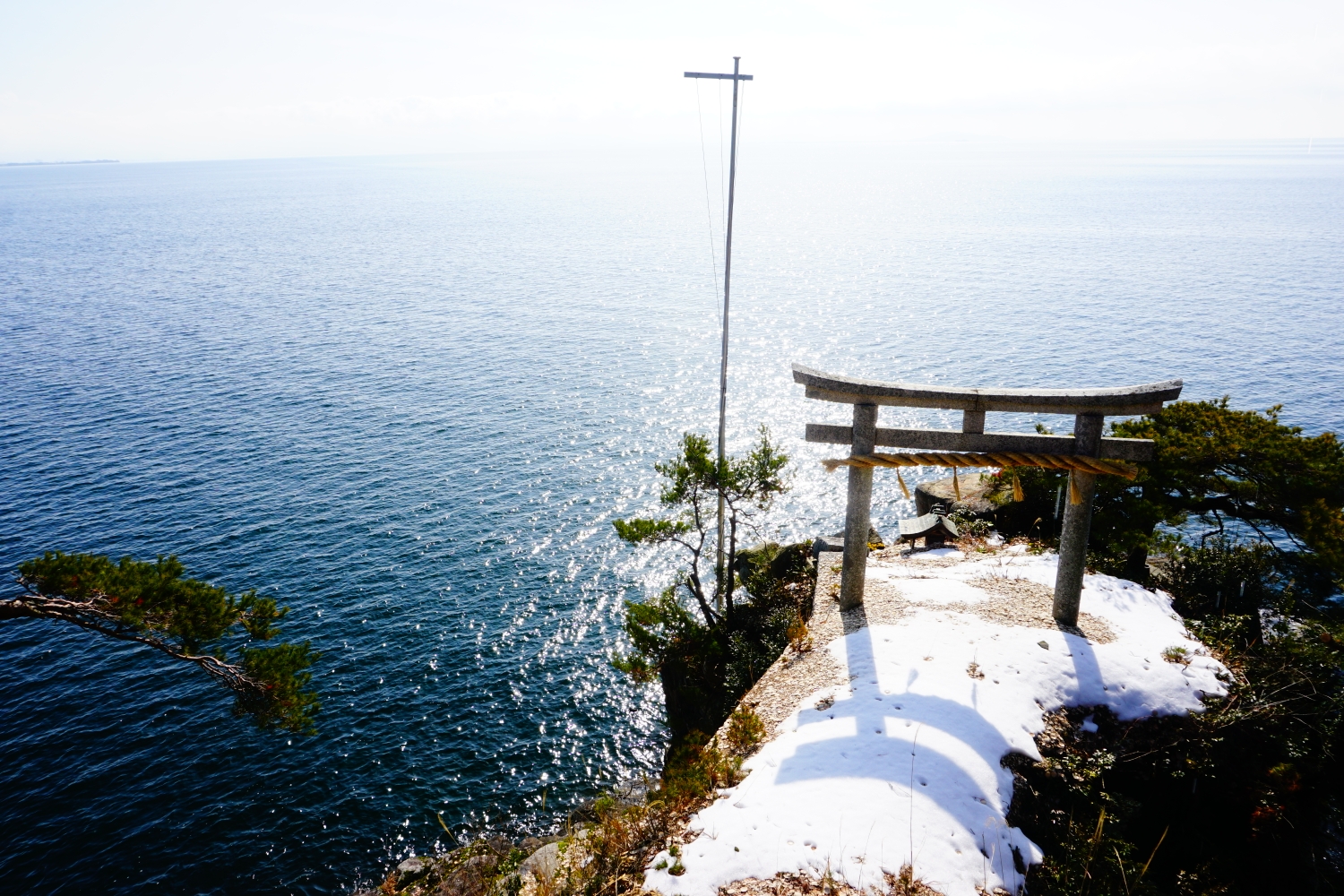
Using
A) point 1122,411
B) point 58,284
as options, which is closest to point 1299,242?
point 1122,411

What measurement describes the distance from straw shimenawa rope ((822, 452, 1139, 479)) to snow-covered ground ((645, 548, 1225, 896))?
3.56m

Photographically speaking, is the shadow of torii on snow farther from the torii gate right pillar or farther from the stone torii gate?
the stone torii gate

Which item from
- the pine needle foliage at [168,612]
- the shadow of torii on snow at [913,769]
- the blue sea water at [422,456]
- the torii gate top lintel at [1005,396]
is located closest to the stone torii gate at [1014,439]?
the torii gate top lintel at [1005,396]

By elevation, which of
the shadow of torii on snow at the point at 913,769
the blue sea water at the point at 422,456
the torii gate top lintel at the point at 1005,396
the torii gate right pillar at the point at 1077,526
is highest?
the torii gate top lintel at the point at 1005,396

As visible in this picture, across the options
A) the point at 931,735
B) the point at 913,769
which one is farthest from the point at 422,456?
the point at 913,769

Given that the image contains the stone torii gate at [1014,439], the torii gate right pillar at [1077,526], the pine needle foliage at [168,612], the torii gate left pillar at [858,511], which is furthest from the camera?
the torii gate left pillar at [858,511]

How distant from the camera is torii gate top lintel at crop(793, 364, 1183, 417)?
13.6m

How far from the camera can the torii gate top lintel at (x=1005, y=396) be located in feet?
44.7

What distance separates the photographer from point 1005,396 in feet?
46.4

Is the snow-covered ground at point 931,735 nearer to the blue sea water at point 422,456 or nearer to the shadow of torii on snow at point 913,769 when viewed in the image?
the shadow of torii on snow at point 913,769

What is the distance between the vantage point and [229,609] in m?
15.2

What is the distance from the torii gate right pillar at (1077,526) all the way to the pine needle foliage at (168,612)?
15.9m

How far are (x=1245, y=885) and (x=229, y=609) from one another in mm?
19649

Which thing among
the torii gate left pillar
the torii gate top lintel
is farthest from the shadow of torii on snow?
the torii gate top lintel
